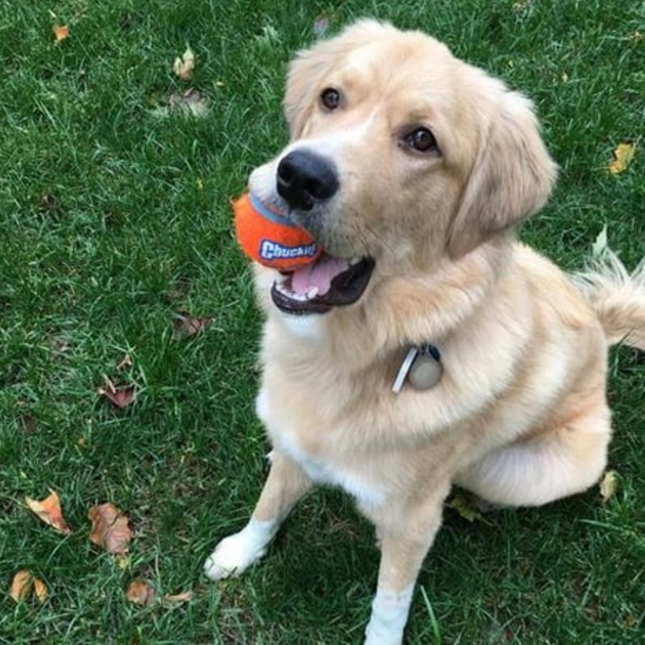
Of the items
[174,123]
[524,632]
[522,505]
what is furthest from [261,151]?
[524,632]

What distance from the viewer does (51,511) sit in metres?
3.54

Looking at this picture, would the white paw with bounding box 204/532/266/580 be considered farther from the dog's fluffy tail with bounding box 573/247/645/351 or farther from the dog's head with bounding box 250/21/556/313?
the dog's fluffy tail with bounding box 573/247/645/351

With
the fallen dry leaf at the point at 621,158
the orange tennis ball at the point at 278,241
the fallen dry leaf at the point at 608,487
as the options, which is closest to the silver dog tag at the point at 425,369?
the orange tennis ball at the point at 278,241

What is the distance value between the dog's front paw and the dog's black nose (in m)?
1.44

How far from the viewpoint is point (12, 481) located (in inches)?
143

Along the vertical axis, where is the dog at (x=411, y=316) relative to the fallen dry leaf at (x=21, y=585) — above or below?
above

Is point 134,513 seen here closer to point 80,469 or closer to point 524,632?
point 80,469

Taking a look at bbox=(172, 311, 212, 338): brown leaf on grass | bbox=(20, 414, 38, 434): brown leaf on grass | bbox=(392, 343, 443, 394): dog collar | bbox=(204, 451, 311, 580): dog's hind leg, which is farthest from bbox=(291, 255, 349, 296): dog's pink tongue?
bbox=(20, 414, 38, 434): brown leaf on grass

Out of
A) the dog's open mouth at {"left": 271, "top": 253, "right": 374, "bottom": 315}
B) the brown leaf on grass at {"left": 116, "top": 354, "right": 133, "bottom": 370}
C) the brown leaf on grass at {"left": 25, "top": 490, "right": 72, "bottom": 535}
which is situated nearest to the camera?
the dog's open mouth at {"left": 271, "top": 253, "right": 374, "bottom": 315}

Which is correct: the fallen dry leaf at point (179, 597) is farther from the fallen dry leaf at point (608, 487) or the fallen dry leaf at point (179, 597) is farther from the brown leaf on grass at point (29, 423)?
the fallen dry leaf at point (608, 487)

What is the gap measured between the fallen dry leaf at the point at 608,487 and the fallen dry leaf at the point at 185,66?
9.20 ft

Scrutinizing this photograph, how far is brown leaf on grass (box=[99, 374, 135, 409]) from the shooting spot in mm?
3852

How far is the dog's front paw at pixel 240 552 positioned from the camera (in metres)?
3.48

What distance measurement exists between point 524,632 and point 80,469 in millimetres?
1701
